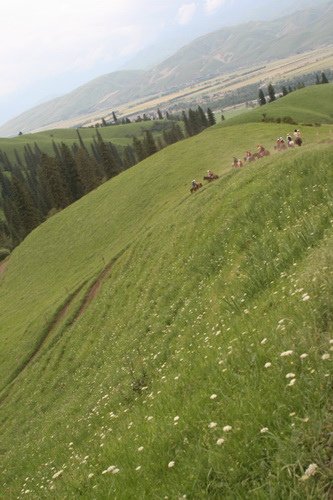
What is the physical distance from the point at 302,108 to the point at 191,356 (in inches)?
5678

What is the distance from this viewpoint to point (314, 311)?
7949mm

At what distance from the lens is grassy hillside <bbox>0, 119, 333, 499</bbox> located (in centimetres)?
586

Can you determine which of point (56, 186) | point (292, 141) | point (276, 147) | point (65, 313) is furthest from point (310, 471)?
point (56, 186)

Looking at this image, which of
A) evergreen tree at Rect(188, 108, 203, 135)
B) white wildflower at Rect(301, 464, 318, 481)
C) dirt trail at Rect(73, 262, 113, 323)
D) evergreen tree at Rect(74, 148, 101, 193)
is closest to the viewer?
white wildflower at Rect(301, 464, 318, 481)

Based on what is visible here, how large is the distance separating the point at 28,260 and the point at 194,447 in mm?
74032

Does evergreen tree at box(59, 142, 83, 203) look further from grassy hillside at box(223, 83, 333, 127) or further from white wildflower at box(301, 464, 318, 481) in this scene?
white wildflower at box(301, 464, 318, 481)

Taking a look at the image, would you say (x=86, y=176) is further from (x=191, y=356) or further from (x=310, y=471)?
(x=310, y=471)

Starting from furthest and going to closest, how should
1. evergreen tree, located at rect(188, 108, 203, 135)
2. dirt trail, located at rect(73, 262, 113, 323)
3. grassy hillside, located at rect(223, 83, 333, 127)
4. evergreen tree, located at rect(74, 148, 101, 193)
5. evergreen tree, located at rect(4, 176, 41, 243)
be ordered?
evergreen tree, located at rect(188, 108, 203, 135), grassy hillside, located at rect(223, 83, 333, 127), evergreen tree, located at rect(74, 148, 101, 193), evergreen tree, located at rect(4, 176, 41, 243), dirt trail, located at rect(73, 262, 113, 323)

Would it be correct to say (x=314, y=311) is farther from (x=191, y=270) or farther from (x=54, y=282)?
(x=54, y=282)

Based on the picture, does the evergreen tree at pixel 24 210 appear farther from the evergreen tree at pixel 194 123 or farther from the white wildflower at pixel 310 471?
the white wildflower at pixel 310 471

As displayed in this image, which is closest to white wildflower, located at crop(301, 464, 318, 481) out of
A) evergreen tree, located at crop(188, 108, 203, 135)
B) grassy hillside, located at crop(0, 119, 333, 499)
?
grassy hillside, located at crop(0, 119, 333, 499)

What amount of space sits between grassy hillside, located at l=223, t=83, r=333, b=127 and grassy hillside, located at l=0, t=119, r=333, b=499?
78323 millimetres

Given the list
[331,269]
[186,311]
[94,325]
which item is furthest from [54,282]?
[331,269]

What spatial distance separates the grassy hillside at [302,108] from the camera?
420 feet
